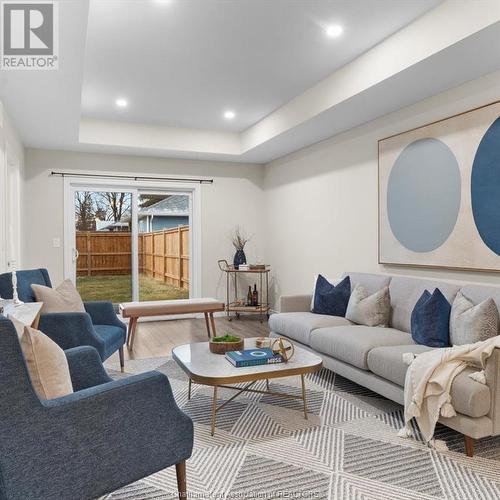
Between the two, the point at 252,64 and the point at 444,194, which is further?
the point at 252,64

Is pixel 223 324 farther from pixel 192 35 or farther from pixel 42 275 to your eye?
pixel 192 35

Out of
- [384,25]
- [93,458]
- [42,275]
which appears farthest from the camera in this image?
[42,275]

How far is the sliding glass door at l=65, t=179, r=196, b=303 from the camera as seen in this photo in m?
5.98

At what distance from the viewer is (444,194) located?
3.54 metres

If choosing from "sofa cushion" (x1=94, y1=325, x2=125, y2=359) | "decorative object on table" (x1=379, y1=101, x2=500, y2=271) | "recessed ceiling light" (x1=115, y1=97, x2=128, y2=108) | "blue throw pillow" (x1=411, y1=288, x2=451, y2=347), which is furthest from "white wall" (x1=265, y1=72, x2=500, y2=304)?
"sofa cushion" (x1=94, y1=325, x2=125, y2=359)

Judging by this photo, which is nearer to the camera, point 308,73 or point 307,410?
point 307,410

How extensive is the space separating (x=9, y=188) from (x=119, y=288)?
2.28 meters

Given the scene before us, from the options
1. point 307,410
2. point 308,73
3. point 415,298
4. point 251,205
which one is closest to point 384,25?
point 308,73

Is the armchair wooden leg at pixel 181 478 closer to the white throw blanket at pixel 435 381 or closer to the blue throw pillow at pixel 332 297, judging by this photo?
the white throw blanket at pixel 435 381

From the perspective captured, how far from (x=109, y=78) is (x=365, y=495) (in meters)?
3.87

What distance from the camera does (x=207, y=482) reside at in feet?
6.76

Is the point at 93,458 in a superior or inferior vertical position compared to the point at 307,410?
superior
